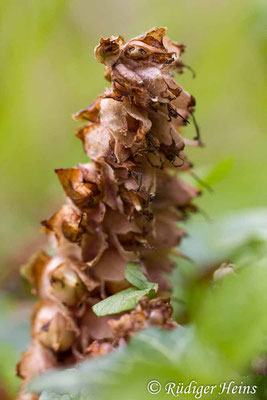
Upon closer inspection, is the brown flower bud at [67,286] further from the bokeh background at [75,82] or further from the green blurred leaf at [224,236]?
the bokeh background at [75,82]

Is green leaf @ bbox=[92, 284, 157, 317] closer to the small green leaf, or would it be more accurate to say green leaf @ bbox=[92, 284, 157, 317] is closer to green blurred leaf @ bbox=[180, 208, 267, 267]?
the small green leaf

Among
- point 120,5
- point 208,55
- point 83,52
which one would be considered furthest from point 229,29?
point 120,5

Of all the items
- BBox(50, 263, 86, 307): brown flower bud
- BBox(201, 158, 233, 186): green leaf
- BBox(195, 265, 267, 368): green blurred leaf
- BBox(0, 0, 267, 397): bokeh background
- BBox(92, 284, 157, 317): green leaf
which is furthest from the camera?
BBox(0, 0, 267, 397): bokeh background

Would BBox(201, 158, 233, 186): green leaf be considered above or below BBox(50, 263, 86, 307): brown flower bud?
below

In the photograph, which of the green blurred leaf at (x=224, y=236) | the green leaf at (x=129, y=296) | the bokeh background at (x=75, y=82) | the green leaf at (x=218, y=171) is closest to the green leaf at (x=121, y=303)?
the green leaf at (x=129, y=296)

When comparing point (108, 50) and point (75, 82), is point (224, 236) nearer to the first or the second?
point (108, 50)

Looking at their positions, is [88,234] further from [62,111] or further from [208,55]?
[62,111]

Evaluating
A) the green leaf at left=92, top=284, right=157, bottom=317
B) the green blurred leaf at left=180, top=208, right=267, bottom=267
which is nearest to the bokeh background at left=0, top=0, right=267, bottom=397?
the green blurred leaf at left=180, top=208, right=267, bottom=267
